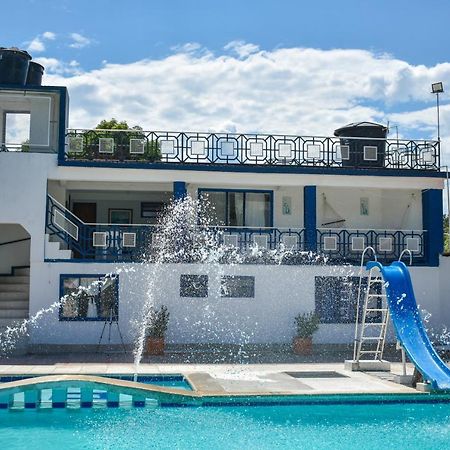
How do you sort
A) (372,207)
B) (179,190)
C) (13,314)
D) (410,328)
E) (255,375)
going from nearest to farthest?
(410,328) < (255,375) < (13,314) < (179,190) < (372,207)

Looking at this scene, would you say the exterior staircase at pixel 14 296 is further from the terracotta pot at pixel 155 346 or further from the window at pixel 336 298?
the window at pixel 336 298

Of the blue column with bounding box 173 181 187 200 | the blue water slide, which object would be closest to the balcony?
the blue column with bounding box 173 181 187 200

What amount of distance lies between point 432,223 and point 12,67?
12945 millimetres

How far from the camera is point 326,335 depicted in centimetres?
2028

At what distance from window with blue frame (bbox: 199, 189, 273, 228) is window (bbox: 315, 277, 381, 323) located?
139 inches

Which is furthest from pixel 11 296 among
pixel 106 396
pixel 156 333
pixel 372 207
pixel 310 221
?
pixel 372 207

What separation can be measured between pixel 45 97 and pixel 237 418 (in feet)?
42.0

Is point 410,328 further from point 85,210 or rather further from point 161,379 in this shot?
point 85,210

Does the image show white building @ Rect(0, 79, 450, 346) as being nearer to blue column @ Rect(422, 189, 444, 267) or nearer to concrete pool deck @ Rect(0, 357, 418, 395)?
blue column @ Rect(422, 189, 444, 267)

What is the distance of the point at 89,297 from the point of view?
19484 mm

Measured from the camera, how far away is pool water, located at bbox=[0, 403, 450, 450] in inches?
383

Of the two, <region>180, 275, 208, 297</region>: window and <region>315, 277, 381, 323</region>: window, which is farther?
<region>315, 277, 381, 323</region>: window

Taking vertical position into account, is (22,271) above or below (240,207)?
below

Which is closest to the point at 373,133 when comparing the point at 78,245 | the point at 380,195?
the point at 380,195
